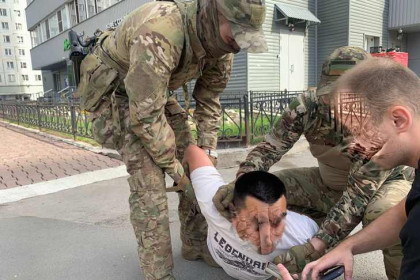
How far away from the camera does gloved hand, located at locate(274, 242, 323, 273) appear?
5.30ft

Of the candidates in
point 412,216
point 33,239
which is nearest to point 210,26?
point 412,216

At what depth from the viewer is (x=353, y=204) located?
5.79ft

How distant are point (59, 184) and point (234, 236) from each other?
3269 millimetres

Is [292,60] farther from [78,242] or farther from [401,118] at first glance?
[401,118]

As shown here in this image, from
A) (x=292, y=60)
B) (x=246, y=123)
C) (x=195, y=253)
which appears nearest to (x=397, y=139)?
(x=195, y=253)

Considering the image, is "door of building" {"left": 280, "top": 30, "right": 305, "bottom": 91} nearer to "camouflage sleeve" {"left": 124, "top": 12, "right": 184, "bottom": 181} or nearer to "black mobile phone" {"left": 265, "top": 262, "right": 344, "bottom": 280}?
"camouflage sleeve" {"left": 124, "top": 12, "right": 184, "bottom": 181}

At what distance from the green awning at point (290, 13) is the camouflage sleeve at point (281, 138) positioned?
32.3 feet

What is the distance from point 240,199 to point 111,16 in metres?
15.6

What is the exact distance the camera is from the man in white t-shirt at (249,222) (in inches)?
63.0

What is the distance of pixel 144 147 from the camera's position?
1979 mm

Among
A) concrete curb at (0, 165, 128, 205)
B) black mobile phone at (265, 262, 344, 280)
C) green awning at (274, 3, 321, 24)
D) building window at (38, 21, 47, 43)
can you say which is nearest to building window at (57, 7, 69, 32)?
building window at (38, 21, 47, 43)

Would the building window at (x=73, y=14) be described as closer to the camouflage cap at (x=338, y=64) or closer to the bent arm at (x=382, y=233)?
the camouflage cap at (x=338, y=64)

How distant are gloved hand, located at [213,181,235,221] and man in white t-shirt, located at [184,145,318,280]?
33mm

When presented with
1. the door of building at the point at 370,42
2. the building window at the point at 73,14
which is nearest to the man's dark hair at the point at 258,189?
the door of building at the point at 370,42
